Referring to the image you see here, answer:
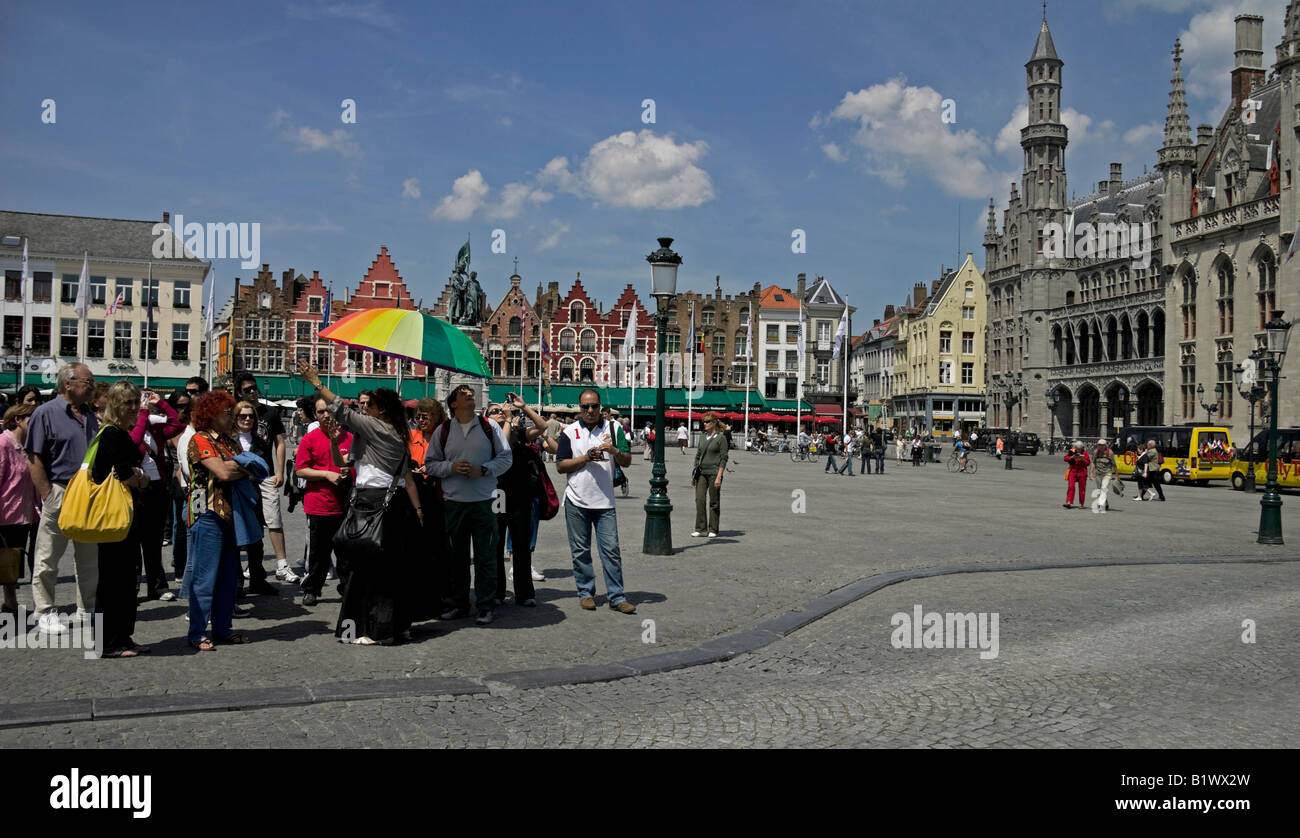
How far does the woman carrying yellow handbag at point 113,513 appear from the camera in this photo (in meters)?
6.26

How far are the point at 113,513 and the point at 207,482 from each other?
2.18 ft

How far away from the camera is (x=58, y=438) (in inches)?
291

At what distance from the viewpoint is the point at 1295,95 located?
45.8 meters

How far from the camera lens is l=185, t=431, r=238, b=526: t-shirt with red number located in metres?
6.74

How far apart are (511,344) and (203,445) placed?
72.3 metres

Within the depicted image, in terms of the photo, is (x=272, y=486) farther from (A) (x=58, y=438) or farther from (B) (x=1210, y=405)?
(B) (x=1210, y=405)

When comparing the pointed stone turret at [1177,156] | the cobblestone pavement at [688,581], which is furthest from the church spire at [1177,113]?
the cobblestone pavement at [688,581]

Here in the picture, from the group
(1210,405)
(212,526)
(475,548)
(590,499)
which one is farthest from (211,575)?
(1210,405)

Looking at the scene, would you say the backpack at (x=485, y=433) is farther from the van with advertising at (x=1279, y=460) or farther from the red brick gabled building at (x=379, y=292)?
the red brick gabled building at (x=379, y=292)
